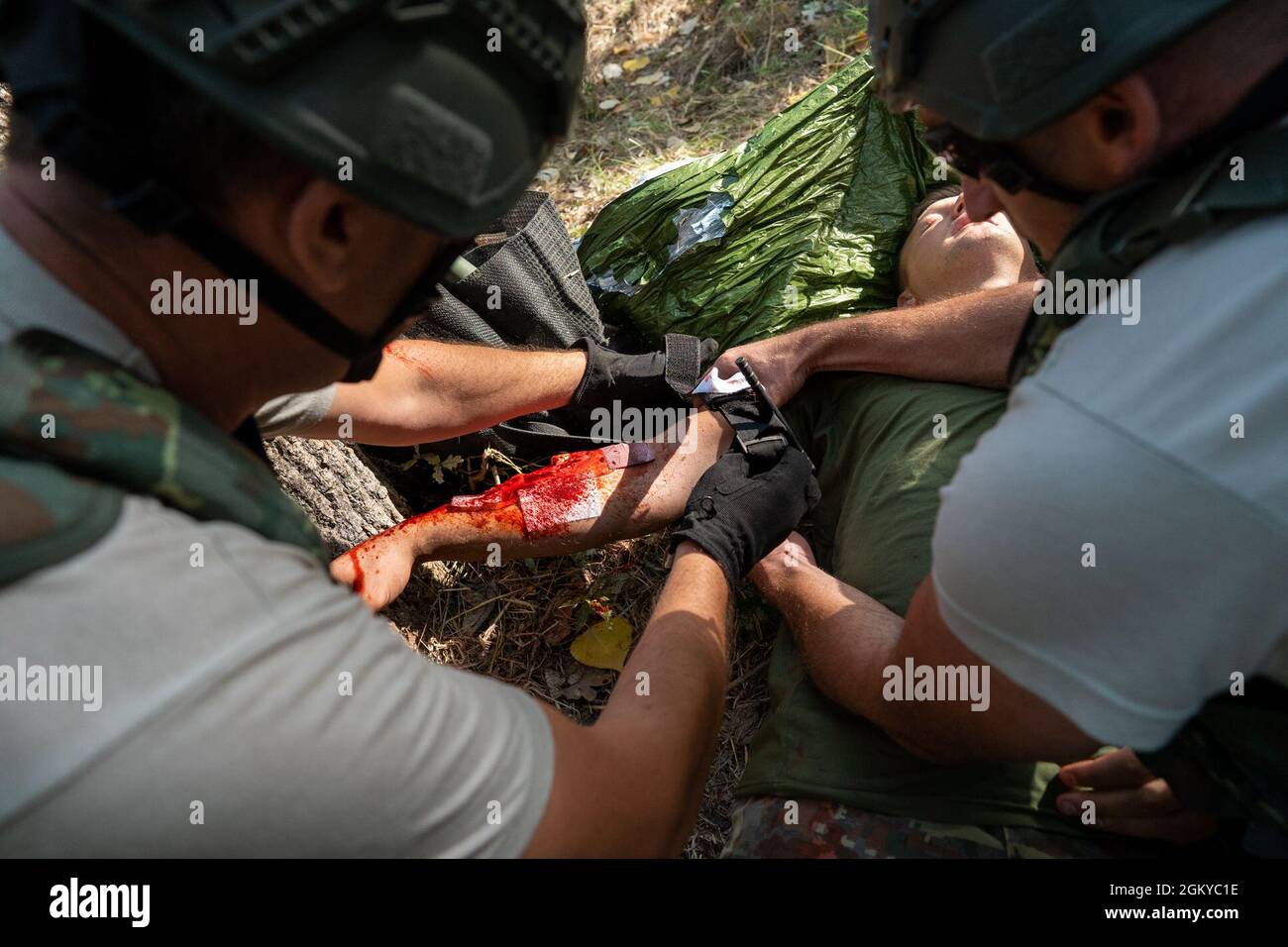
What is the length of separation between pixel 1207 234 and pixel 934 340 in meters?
1.52

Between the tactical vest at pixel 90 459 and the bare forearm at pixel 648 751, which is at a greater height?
the tactical vest at pixel 90 459

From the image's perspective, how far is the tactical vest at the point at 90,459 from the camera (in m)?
1.03

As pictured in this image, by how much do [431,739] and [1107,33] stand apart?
1260 millimetres

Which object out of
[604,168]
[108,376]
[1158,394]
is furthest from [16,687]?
[604,168]

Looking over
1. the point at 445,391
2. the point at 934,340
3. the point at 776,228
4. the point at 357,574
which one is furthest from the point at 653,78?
the point at 357,574

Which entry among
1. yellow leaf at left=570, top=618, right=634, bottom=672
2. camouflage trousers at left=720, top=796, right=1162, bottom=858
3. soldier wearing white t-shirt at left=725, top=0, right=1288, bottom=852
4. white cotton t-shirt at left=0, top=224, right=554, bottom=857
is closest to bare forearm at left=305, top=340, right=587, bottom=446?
yellow leaf at left=570, top=618, right=634, bottom=672

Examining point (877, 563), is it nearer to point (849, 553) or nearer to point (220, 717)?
point (849, 553)

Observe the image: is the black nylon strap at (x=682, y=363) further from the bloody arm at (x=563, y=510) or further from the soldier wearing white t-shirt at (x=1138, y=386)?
the soldier wearing white t-shirt at (x=1138, y=386)

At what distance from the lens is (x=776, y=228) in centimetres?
335

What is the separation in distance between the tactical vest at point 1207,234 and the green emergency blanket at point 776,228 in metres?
1.69

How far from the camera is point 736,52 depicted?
5.03m

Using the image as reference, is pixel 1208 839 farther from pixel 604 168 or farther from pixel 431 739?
pixel 604 168

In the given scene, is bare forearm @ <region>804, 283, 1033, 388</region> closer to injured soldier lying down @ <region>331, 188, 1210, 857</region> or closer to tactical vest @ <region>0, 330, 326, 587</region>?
injured soldier lying down @ <region>331, 188, 1210, 857</region>

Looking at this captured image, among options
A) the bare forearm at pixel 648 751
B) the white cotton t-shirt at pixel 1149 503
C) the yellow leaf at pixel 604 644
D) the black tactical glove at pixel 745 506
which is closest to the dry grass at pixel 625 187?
the yellow leaf at pixel 604 644
